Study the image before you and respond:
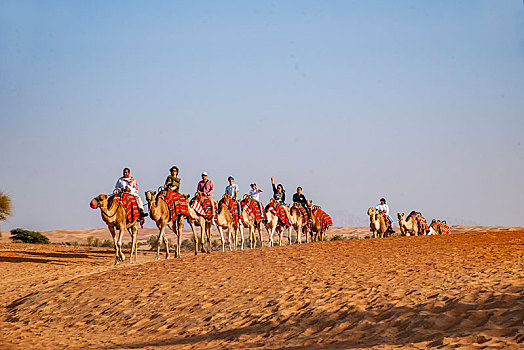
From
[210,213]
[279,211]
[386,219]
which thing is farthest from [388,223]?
[210,213]

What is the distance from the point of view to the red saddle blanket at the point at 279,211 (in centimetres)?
2995

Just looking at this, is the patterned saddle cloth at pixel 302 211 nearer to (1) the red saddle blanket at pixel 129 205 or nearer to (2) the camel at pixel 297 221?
(2) the camel at pixel 297 221

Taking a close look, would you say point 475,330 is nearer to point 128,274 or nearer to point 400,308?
point 400,308

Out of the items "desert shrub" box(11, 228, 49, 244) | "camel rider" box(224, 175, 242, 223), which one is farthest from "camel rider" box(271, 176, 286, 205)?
→ "desert shrub" box(11, 228, 49, 244)

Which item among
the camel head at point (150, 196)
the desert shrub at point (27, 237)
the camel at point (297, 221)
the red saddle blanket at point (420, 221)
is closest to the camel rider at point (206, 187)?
the camel head at point (150, 196)

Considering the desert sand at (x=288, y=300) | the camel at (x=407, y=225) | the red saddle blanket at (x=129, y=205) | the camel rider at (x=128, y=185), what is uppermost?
the camel rider at (x=128, y=185)

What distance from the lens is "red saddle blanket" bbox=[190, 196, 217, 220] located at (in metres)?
24.7

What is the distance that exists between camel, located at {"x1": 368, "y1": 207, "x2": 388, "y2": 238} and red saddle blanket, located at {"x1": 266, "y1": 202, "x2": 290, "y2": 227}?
16.4 ft

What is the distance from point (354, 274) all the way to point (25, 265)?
13986 millimetres

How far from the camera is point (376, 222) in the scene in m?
33.1

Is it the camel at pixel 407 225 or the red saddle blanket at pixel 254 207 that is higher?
the red saddle blanket at pixel 254 207

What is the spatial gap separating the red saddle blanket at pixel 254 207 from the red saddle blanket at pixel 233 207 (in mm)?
744

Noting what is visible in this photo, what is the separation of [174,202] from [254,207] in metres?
5.90

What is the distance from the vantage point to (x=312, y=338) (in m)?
10.3
